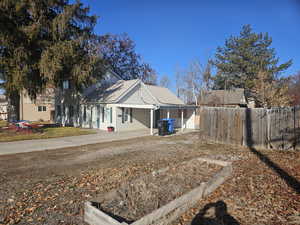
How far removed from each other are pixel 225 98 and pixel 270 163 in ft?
80.1

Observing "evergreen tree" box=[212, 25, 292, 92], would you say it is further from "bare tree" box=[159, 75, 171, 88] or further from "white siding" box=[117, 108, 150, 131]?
"white siding" box=[117, 108, 150, 131]

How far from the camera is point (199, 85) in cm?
3306

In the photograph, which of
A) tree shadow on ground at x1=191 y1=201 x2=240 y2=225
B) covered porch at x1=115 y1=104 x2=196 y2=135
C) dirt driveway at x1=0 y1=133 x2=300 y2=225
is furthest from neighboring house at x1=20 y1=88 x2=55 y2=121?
tree shadow on ground at x1=191 y1=201 x2=240 y2=225

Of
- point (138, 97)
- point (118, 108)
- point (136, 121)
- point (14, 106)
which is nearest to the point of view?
point (118, 108)

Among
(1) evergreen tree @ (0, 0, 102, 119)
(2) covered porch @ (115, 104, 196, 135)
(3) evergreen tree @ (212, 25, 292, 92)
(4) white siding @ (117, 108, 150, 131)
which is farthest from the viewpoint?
(3) evergreen tree @ (212, 25, 292, 92)

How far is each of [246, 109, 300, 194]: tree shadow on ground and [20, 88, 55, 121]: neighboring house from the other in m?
24.0

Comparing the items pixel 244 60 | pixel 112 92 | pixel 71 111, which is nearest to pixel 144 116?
pixel 112 92

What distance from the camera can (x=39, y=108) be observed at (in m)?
25.4

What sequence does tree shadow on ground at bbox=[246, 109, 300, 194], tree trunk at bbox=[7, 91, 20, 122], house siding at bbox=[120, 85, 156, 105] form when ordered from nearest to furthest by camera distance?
tree shadow on ground at bbox=[246, 109, 300, 194], tree trunk at bbox=[7, 91, 20, 122], house siding at bbox=[120, 85, 156, 105]

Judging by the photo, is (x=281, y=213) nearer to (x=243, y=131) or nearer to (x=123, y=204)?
(x=123, y=204)

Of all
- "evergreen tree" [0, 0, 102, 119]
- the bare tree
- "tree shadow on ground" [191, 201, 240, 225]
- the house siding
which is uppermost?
the bare tree

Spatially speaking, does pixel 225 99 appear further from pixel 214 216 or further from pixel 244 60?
pixel 214 216

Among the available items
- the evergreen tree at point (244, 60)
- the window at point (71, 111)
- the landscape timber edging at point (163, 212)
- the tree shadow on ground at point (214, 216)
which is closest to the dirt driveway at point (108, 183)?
the tree shadow on ground at point (214, 216)

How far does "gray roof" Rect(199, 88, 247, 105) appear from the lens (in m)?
28.5
